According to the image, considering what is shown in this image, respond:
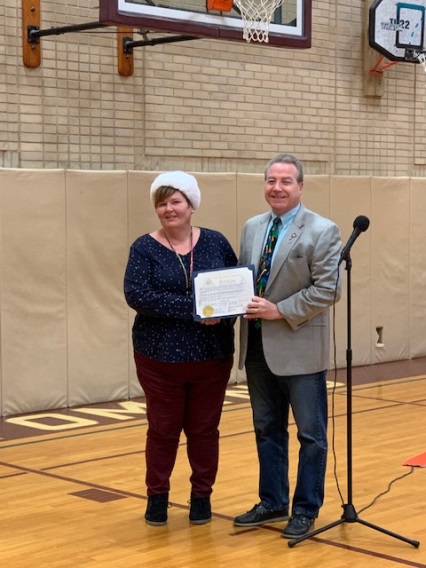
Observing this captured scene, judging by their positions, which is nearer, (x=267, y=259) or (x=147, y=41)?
(x=267, y=259)

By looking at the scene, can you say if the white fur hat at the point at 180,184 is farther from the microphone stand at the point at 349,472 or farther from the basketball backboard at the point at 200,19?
the basketball backboard at the point at 200,19

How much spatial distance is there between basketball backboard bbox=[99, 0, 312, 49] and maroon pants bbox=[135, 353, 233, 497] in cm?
335

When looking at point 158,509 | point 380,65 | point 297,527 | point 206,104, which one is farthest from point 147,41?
point 297,527

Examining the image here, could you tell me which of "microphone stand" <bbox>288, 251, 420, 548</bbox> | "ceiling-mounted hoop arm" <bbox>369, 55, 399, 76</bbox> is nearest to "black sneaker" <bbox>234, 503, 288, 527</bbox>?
"microphone stand" <bbox>288, 251, 420, 548</bbox>

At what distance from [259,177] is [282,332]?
537cm

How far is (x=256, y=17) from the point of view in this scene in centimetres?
865

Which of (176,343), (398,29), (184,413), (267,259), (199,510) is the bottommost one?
(199,510)

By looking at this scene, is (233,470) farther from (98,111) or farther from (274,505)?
(98,111)

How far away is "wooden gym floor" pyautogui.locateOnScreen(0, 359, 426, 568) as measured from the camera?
194 inches

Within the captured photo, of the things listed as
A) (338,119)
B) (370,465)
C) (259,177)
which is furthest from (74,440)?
(338,119)

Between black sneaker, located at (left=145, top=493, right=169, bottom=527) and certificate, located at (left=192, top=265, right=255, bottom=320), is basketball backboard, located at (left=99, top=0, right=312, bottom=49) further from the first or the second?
black sneaker, located at (left=145, top=493, right=169, bottom=527)

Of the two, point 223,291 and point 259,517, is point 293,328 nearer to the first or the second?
point 223,291

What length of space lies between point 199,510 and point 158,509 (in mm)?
205

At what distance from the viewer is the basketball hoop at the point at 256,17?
Answer: 854 centimetres
